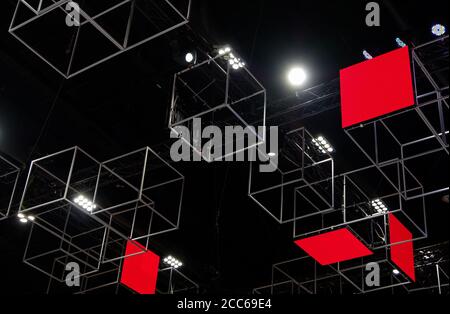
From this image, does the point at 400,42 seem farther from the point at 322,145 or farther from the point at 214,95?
the point at 214,95

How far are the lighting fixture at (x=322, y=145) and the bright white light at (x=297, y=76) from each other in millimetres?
934

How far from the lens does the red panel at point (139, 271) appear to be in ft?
34.1

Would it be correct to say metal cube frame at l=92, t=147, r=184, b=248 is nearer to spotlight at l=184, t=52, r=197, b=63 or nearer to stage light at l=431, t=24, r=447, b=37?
spotlight at l=184, t=52, r=197, b=63

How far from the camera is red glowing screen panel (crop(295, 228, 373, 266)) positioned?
10.0 m

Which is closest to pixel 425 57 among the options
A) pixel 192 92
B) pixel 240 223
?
pixel 192 92

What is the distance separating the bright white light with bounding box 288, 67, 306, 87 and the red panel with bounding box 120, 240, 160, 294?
10.9 feet

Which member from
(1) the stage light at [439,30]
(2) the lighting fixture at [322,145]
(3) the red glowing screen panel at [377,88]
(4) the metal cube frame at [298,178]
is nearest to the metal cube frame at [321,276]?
(4) the metal cube frame at [298,178]

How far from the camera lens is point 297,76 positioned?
9.38m

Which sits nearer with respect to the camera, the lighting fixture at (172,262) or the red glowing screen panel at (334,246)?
the red glowing screen panel at (334,246)

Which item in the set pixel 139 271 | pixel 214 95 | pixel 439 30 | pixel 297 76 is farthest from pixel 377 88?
pixel 139 271

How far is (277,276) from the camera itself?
14.3 meters

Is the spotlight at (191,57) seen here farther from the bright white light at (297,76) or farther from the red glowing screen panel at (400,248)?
the red glowing screen panel at (400,248)

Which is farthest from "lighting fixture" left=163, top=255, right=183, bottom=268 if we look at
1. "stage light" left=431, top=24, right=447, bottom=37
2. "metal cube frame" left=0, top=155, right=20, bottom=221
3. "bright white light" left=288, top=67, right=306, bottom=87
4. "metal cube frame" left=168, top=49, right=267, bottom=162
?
"stage light" left=431, top=24, right=447, bottom=37
